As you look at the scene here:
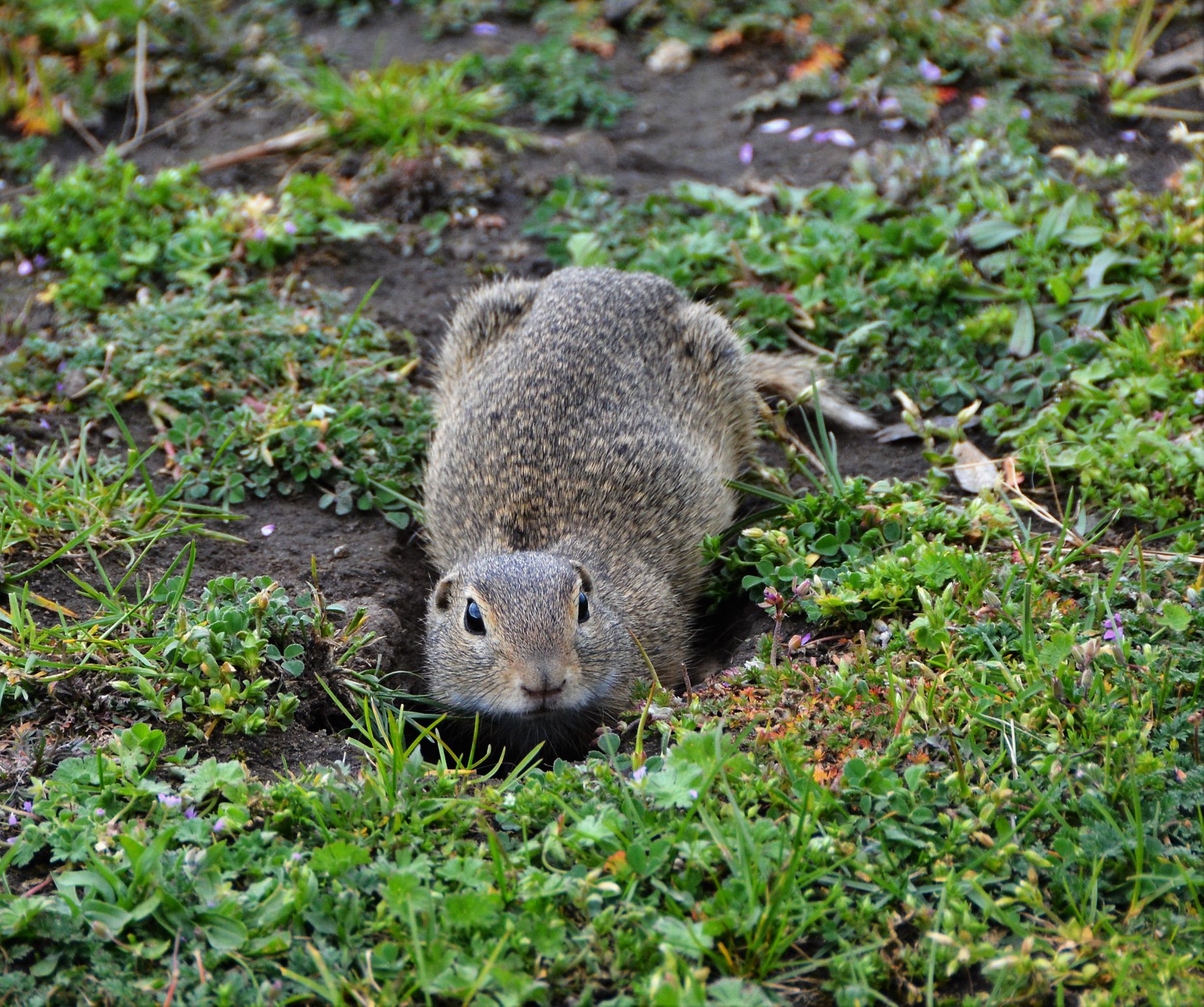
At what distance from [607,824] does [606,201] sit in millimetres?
4253

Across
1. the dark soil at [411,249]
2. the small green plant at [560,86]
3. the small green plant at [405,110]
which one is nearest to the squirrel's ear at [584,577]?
the dark soil at [411,249]

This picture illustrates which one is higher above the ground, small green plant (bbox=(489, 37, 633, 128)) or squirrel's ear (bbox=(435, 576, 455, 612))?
small green plant (bbox=(489, 37, 633, 128))

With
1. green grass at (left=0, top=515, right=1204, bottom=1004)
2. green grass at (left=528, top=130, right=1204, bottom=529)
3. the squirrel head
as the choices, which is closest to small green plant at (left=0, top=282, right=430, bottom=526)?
the squirrel head

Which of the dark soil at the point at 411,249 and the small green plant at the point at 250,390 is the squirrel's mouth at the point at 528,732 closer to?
the dark soil at the point at 411,249

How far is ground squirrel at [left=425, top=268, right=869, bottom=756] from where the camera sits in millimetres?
3873

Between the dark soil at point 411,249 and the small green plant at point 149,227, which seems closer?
the dark soil at point 411,249

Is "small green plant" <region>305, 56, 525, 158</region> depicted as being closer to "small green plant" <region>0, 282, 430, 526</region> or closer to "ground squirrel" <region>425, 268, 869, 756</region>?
"small green plant" <region>0, 282, 430, 526</region>

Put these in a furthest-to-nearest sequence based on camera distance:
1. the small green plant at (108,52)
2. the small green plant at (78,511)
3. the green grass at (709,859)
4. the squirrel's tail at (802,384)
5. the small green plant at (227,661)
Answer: the small green plant at (108,52)
the squirrel's tail at (802,384)
the small green plant at (78,511)
the small green plant at (227,661)
the green grass at (709,859)

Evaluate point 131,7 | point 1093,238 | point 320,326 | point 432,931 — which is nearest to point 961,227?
point 1093,238

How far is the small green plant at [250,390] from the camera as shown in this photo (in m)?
4.79

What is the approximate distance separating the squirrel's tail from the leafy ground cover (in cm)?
14

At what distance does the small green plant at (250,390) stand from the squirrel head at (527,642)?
942 millimetres

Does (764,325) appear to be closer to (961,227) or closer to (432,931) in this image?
(961,227)

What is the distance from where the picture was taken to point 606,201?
6273 millimetres
